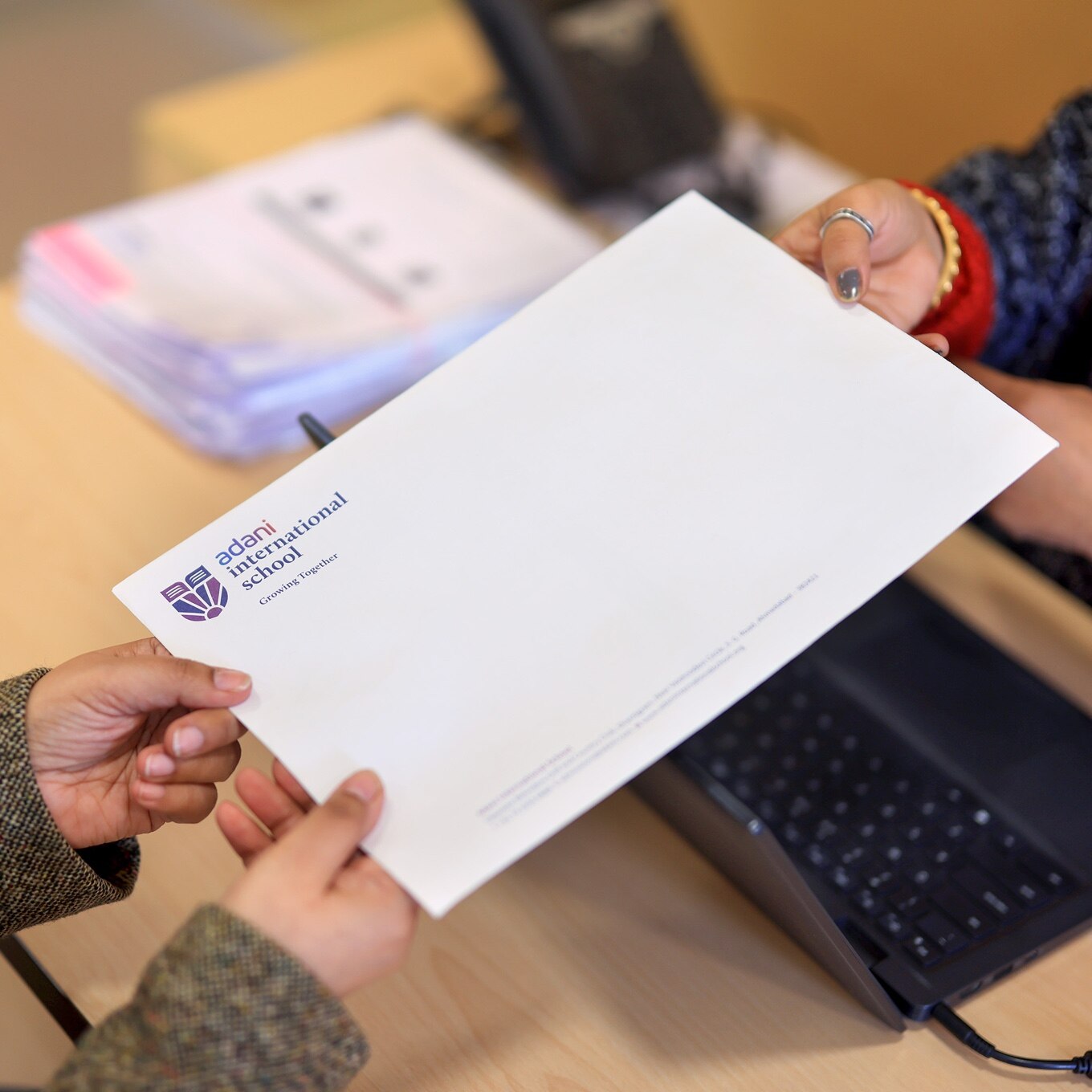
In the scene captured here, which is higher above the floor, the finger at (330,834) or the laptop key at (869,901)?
the finger at (330,834)

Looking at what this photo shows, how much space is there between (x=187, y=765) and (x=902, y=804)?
0.39m

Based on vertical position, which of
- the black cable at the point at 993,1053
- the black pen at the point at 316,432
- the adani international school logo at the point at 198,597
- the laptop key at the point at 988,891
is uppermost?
the adani international school logo at the point at 198,597

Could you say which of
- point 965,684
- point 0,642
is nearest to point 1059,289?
point 965,684

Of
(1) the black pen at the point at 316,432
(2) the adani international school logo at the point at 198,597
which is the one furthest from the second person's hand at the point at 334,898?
(1) the black pen at the point at 316,432

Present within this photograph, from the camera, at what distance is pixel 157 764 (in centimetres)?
54

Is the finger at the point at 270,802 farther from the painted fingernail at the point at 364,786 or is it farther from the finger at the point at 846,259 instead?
the finger at the point at 846,259

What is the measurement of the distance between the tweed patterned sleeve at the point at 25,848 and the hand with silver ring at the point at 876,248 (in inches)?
17.8

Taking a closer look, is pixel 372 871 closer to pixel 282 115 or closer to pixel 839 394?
pixel 839 394

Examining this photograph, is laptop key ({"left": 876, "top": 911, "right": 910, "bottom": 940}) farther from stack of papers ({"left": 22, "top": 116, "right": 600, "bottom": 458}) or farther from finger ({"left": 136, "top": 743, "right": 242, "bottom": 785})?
stack of papers ({"left": 22, "top": 116, "right": 600, "bottom": 458})

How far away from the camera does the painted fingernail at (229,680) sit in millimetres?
497

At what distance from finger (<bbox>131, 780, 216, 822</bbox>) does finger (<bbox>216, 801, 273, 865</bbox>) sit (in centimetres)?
4

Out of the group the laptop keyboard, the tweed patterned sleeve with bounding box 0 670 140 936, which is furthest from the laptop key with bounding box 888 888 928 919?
the tweed patterned sleeve with bounding box 0 670 140 936

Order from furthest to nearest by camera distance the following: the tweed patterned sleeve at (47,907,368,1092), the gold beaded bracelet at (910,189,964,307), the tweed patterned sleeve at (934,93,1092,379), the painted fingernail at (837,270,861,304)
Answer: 1. the tweed patterned sleeve at (934,93,1092,379)
2. the gold beaded bracelet at (910,189,964,307)
3. the painted fingernail at (837,270,861,304)
4. the tweed patterned sleeve at (47,907,368,1092)

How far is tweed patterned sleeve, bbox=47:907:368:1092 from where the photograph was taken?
1.48 ft
